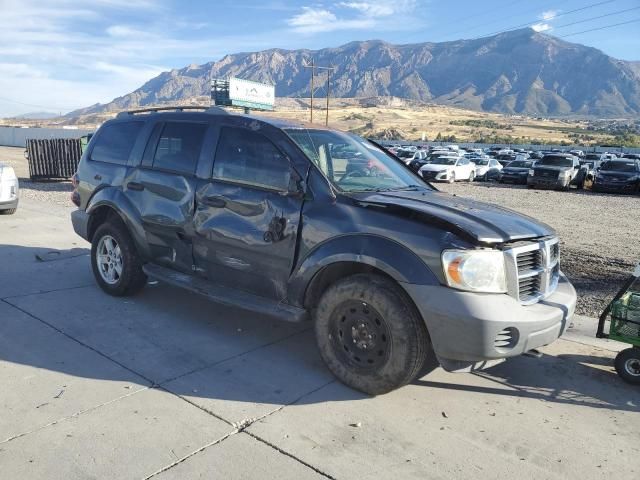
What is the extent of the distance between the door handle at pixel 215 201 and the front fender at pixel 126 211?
94cm

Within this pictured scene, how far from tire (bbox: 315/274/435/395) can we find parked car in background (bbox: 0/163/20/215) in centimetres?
861

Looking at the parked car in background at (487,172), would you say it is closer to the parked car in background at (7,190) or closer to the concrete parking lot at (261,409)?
the parked car in background at (7,190)

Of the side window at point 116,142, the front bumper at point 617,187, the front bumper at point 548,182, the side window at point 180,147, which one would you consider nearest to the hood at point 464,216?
the side window at point 180,147

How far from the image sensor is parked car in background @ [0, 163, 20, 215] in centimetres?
1000

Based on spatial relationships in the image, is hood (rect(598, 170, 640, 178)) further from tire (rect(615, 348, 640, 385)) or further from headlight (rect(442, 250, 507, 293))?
headlight (rect(442, 250, 507, 293))

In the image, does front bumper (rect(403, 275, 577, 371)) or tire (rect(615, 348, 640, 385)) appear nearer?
front bumper (rect(403, 275, 577, 371))

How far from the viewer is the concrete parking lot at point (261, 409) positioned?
2.88 meters

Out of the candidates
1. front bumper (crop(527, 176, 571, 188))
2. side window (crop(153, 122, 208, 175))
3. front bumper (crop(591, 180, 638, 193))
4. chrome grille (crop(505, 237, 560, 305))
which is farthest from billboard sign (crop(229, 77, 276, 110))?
chrome grille (crop(505, 237, 560, 305))

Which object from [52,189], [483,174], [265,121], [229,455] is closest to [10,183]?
[52,189]

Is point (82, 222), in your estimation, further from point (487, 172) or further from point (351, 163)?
point (487, 172)

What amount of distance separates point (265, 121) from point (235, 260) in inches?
46.2

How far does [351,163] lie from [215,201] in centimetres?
117

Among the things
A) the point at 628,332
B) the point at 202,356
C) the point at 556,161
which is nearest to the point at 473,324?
the point at 628,332

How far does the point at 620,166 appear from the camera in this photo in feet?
79.2
